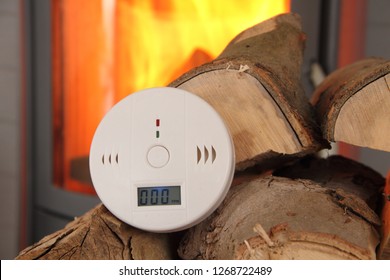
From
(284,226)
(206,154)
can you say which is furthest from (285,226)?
(206,154)

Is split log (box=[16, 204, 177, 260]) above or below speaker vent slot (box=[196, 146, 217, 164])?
below

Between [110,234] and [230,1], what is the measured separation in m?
0.87

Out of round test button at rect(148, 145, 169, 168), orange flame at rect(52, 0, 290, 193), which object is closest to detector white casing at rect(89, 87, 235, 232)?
round test button at rect(148, 145, 169, 168)

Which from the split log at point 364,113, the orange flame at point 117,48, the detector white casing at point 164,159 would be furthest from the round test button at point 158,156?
the orange flame at point 117,48

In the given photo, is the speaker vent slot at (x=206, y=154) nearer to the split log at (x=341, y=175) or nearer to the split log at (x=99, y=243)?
the split log at (x=99, y=243)

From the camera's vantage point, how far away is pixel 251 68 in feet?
2.76

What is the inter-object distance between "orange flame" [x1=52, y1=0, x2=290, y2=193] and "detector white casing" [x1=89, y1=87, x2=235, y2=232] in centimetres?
78

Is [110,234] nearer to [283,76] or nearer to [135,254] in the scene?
[135,254]

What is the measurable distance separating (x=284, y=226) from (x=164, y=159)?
0.16m

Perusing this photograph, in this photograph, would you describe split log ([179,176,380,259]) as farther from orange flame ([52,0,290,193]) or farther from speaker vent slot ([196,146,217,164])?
orange flame ([52,0,290,193])

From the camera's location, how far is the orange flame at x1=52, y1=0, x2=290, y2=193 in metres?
1.54

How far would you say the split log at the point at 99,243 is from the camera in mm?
759

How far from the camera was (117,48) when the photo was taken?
1619 mm
